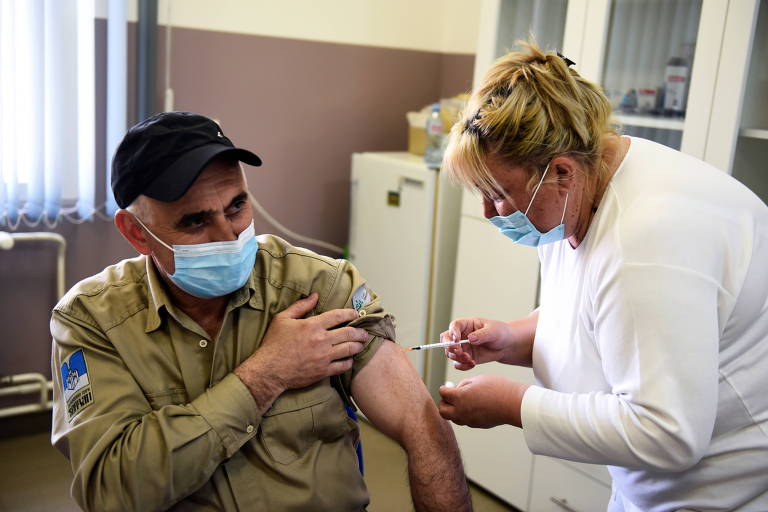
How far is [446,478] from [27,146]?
2050 millimetres

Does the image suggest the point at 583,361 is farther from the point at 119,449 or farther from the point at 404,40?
the point at 404,40

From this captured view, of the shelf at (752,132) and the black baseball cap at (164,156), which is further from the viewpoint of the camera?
the shelf at (752,132)

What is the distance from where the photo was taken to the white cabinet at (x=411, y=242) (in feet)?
9.73

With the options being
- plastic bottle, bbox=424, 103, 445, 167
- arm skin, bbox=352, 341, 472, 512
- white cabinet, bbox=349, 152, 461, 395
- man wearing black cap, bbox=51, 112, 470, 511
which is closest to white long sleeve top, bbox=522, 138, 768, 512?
Result: arm skin, bbox=352, 341, 472, 512

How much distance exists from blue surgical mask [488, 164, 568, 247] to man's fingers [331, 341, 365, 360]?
14.6 inches

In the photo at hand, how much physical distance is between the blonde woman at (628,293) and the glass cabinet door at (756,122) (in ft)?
2.65

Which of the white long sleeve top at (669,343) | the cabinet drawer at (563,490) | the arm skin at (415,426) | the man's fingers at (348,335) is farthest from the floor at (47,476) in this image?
the white long sleeve top at (669,343)

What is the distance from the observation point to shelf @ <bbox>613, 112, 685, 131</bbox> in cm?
218

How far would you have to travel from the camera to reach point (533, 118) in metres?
1.28

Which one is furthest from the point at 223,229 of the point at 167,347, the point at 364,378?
the point at 364,378

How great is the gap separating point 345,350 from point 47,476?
6.15ft

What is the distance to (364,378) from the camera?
1.51 m

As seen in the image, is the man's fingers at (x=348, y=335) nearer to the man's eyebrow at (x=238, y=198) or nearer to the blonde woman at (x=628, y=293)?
the blonde woman at (x=628, y=293)

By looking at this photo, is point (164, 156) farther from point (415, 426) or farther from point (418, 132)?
point (418, 132)
